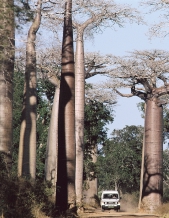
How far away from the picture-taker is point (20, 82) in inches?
1471

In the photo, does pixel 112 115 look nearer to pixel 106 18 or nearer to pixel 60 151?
pixel 106 18

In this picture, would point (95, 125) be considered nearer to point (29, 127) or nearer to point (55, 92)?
point (55, 92)

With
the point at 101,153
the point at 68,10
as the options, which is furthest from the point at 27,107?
the point at 101,153

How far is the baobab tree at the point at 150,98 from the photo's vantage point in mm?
23156

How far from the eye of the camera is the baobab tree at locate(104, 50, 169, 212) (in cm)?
2316

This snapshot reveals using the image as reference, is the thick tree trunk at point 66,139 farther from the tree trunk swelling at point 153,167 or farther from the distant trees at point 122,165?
the distant trees at point 122,165

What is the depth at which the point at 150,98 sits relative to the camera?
2397cm

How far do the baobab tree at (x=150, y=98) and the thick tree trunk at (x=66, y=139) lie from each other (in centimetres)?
806

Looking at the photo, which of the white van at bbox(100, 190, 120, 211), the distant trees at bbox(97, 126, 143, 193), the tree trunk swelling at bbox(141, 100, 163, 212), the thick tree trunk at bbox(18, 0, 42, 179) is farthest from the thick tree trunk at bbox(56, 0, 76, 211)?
the distant trees at bbox(97, 126, 143, 193)

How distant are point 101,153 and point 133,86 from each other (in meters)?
30.9

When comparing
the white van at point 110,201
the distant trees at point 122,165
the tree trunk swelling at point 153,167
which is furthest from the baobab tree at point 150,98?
the distant trees at point 122,165

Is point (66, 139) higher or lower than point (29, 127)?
lower

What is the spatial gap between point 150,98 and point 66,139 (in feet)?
29.7

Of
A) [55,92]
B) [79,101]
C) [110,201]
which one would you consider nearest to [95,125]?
[110,201]
